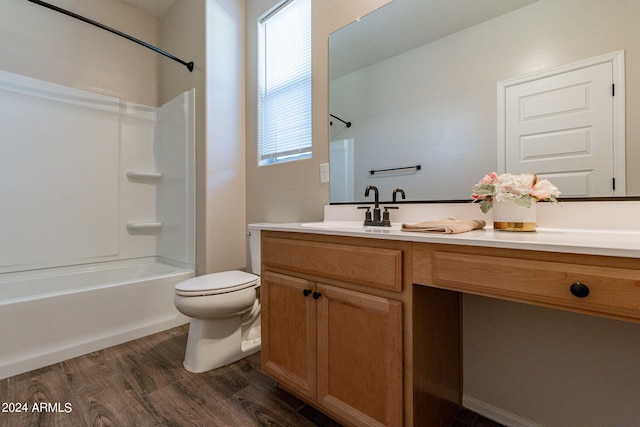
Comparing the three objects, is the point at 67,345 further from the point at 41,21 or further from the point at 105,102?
the point at 41,21

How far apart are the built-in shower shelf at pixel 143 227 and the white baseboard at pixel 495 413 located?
2.75 metres

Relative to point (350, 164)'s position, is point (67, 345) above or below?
below

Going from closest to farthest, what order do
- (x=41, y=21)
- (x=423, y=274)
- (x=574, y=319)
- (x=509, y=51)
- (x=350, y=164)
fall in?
(x=423, y=274)
(x=574, y=319)
(x=509, y=51)
(x=350, y=164)
(x=41, y=21)

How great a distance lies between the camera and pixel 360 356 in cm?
101

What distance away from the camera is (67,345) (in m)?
1.72

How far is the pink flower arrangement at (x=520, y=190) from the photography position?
94 centimetres

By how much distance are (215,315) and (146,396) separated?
46cm

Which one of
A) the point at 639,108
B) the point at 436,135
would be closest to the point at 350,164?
the point at 436,135

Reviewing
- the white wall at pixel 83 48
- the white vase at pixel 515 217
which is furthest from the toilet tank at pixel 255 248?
the white wall at pixel 83 48

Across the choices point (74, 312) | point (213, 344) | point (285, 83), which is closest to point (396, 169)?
point (285, 83)

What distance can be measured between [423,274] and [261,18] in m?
2.35

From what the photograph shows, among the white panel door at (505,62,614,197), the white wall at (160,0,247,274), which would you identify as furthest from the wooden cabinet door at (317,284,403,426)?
the white wall at (160,0,247,274)

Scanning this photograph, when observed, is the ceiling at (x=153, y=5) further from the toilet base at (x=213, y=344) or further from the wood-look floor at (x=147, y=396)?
the wood-look floor at (x=147, y=396)

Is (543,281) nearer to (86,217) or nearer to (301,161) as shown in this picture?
(301,161)
